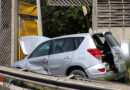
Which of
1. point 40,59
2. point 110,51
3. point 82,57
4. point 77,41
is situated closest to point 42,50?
point 40,59

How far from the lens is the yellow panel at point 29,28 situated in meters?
11.8

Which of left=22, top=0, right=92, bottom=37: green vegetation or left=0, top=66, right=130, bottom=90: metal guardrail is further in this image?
left=22, top=0, right=92, bottom=37: green vegetation

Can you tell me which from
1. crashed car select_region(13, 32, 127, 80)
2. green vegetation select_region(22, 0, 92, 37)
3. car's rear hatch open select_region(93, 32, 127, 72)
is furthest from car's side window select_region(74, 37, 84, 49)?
green vegetation select_region(22, 0, 92, 37)

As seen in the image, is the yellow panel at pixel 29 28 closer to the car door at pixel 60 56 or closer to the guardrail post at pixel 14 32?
the guardrail post at pixel 14 32

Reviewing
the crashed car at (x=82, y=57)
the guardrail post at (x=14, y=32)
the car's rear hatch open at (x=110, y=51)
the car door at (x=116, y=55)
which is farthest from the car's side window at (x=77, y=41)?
the guardrail post at (x=14, y=32)

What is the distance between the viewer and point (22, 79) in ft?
18.1

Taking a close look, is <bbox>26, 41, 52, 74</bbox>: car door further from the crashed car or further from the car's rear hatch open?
the car's rear hatch open

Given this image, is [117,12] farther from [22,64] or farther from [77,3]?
[22,64]

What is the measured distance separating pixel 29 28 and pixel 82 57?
622 centimetres

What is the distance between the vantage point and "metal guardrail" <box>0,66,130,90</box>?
3803mm

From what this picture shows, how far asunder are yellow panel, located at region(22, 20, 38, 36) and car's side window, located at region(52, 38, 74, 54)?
15.9ft

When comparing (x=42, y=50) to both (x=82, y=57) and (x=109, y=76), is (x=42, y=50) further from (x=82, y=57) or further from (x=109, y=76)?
Answer: (x=109, y=76)

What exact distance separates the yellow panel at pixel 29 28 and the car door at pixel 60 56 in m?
4.85

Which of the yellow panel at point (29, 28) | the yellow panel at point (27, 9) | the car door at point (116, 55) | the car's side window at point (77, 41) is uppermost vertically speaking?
the yellow panel at point (27, 9)
